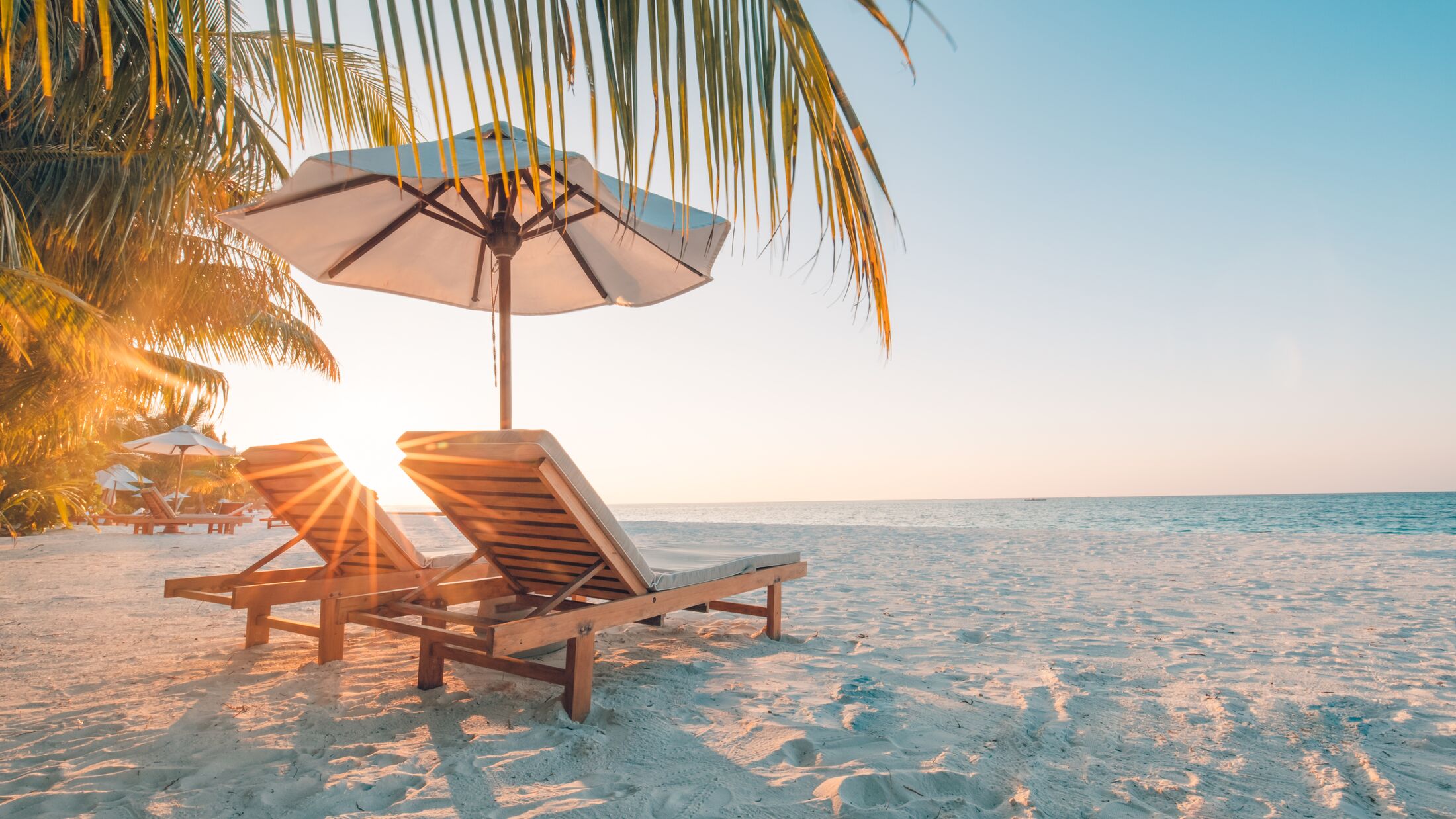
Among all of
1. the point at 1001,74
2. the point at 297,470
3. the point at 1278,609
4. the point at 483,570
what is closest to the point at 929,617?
the point at 1278,609

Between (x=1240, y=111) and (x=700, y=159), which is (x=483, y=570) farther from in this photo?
(x=1240, y=111)

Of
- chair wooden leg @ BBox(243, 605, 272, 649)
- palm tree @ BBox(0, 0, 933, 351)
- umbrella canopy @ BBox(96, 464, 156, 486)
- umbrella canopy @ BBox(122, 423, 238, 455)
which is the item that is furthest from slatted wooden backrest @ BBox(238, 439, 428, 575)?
umbrella canopy @ BBox(96, 464, 156, 486)

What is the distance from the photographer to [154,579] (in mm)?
6199

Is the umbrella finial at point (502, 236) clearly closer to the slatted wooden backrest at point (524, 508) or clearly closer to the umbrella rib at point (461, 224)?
the umbrella rib at point (461, 224)

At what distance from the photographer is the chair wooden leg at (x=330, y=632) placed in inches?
126

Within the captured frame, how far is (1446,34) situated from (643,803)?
14.9 meters

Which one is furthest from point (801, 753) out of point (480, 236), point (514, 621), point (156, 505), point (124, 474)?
point (124, 474)

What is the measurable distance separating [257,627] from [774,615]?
2.66 metres

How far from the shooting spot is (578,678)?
103 inches

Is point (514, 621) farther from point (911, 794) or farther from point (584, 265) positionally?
point (584, 265)

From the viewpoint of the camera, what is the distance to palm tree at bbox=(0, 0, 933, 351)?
68cm

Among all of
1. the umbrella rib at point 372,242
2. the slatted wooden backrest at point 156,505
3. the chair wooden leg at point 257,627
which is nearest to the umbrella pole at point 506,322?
the umbrella rib at point 372,242

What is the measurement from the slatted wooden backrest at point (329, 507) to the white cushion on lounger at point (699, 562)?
1.22 m

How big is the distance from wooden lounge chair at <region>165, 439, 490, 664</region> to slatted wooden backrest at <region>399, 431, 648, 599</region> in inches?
20.1
